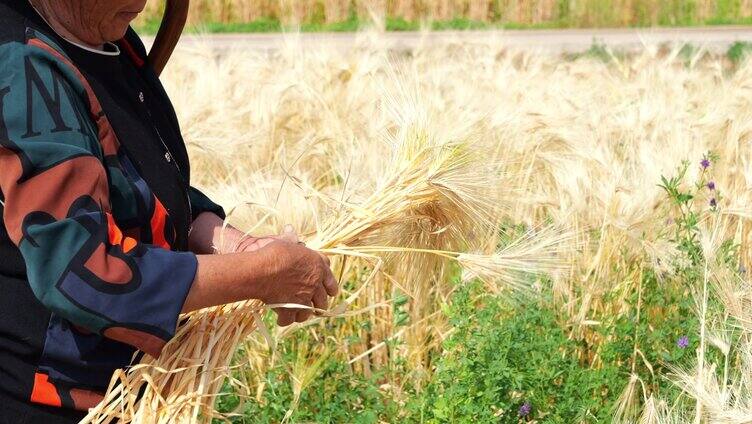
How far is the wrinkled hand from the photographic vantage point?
5.79 feet

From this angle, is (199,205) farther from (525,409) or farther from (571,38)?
(571,38)

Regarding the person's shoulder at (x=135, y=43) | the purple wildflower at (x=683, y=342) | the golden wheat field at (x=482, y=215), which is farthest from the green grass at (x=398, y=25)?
the person's shoulder at (x=135, y=43)

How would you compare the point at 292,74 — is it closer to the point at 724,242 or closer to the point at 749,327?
the point at 724,242

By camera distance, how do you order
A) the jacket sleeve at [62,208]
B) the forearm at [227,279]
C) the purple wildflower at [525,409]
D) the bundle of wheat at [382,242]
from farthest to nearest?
the purple wildflower at [525,409] < the bundle of wheat at [382,242] < the forearm at [227,279] < the jacket sleeve at [62,208]

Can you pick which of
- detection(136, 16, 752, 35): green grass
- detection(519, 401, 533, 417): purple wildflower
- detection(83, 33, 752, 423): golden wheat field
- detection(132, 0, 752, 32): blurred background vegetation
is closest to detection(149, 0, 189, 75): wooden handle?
detection(83, 33, 752, 423): golden wheat field

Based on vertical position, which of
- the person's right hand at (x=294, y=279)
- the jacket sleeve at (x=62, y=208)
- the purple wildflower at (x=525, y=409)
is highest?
the jacket sleeve at (x=62, y=208)

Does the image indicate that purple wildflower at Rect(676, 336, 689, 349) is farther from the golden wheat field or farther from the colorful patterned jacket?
the colorful patterned jacket

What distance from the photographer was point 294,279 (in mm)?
1805

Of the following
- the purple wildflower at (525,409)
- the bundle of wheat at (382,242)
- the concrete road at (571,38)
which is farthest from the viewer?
the concrete road at (571,38)

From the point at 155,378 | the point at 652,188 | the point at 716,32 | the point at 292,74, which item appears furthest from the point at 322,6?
the point at 155,378

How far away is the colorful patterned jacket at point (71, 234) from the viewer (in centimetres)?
152

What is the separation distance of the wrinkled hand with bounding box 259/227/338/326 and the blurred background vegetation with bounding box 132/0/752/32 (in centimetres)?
1797

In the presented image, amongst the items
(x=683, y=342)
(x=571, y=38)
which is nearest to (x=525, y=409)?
(x=683, y=342)

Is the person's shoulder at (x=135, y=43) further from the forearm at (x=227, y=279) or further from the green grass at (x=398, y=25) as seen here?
the green grass at (x=398, y=25)
